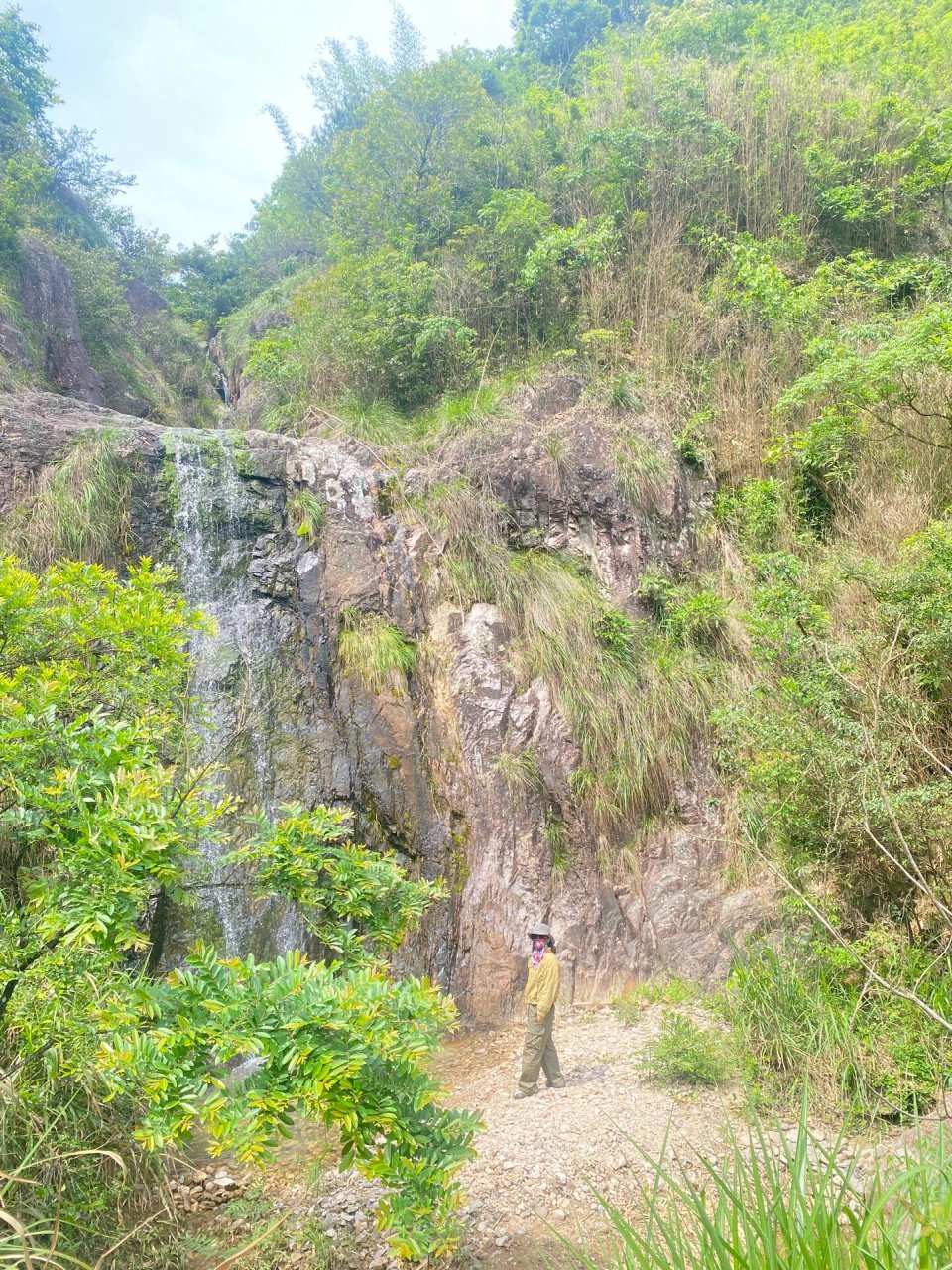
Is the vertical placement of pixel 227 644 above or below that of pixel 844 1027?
above

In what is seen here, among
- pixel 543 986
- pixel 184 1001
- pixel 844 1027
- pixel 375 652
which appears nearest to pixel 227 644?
pixel 375 652

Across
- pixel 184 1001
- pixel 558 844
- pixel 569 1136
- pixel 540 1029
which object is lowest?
pixel 569 1136

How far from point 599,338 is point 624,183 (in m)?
3.23

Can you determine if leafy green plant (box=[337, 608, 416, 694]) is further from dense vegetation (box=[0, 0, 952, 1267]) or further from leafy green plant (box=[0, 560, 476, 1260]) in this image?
leafy green plant (box=[0, 560, 476, 1260])

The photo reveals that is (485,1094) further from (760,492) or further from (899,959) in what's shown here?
(760,492)

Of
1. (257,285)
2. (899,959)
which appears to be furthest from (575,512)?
(257,285)

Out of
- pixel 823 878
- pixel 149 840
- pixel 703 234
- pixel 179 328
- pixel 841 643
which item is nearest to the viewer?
pixel 149 840

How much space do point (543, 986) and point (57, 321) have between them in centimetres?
1565

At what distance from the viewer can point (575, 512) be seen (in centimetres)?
912

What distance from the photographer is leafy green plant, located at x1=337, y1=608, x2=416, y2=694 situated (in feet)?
25.5

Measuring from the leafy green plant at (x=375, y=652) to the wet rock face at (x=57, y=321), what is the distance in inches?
393

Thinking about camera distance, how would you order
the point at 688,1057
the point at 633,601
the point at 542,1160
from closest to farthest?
the point at 542,1160 < the point at 688,1057 < the point at 633,601

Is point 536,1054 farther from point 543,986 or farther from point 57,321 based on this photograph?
point 57,321

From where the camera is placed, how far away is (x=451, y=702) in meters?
7.64
